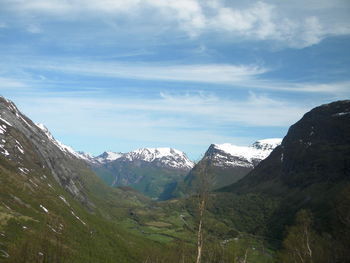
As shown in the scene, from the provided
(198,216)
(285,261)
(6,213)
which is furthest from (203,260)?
(198,216)

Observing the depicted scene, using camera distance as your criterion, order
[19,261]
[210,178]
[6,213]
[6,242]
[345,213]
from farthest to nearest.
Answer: [6,213]
[6,242]
[345,213]
[19,261]
[210,178]

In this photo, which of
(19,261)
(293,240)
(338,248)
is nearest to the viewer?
(19,261)

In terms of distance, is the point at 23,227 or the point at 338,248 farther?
the point at 23,227

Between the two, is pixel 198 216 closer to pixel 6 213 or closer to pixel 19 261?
pixel 19 261

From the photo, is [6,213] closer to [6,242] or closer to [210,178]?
[6,242]

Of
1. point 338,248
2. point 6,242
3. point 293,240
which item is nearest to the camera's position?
point 293,240

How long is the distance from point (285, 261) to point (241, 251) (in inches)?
2089

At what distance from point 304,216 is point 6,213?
16387cm

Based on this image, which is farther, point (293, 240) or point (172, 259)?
point (172, 259)

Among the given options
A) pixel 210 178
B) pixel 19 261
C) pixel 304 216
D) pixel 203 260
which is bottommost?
pixel 203 260

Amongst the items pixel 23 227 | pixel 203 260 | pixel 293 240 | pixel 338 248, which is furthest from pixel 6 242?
pixel 338 248

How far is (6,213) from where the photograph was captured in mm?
194875

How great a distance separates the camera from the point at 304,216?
285ft

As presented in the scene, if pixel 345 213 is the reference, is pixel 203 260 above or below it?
below
